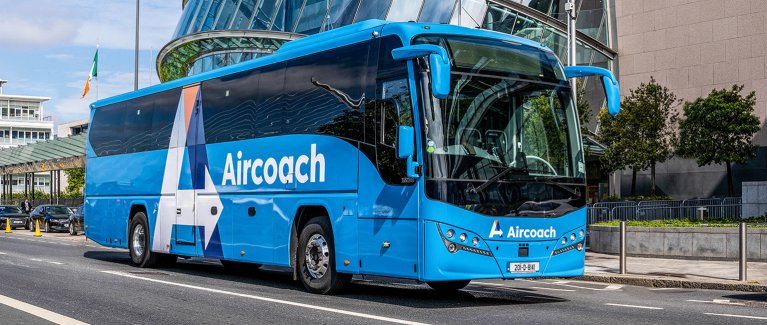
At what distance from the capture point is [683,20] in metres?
44.6

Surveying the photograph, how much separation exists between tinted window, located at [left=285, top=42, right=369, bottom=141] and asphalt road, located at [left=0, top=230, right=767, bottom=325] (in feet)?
7.79

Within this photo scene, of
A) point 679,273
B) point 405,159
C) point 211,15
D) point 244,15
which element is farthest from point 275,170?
point 211,15

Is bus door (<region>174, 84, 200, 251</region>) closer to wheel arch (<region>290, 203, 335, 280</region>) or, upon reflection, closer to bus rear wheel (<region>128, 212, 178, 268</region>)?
bus rear wheel (<region>128, 212, 178, 268</region>)

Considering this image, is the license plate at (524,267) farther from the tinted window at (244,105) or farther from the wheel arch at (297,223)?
the tinted window at (244,105)

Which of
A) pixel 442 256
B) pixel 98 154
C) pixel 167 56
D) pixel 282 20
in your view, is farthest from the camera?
pixel 167 56

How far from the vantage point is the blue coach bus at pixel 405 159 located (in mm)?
12180

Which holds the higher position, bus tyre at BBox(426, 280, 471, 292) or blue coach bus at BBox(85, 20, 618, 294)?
blue coach bus at BBox(85, 20, 618, 294)

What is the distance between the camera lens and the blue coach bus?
12180mm

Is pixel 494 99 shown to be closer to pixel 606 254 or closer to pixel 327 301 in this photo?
pixel 327 301

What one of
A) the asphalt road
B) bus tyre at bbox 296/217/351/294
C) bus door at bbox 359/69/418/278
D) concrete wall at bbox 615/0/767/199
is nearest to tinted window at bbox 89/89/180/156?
the asphalt road

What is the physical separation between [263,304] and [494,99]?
12.5 feet

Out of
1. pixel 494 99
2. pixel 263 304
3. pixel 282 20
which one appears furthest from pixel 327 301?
pixel 282 20

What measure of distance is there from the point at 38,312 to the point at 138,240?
9335mm

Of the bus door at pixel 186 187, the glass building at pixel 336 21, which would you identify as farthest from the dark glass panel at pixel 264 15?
the bus door at pixel 186 187
